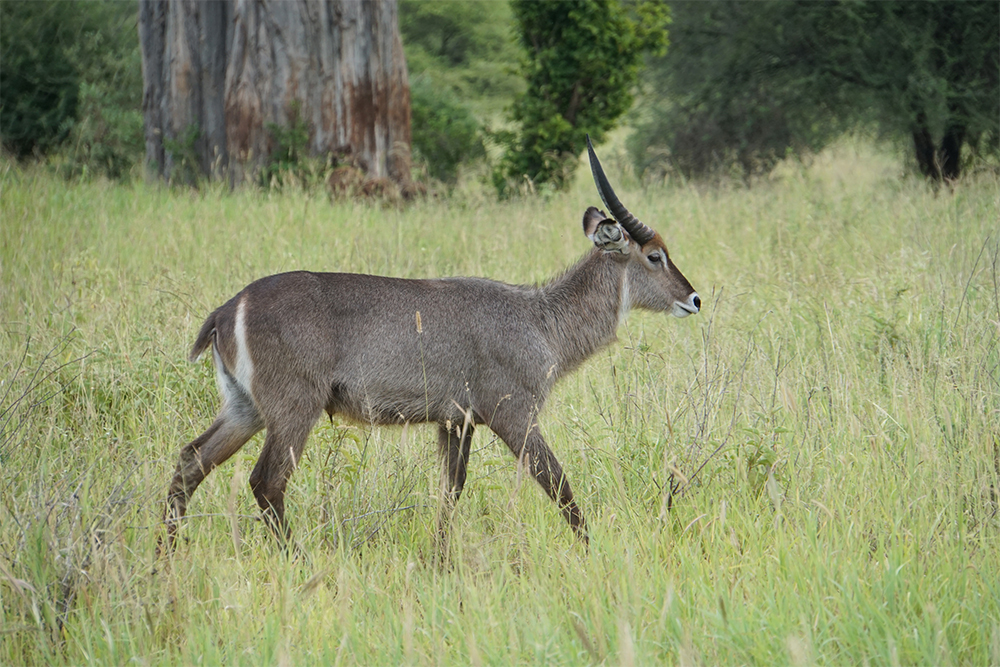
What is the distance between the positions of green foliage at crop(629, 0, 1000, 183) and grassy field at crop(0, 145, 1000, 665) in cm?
525

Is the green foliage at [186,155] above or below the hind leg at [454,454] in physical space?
above

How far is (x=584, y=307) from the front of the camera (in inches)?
164

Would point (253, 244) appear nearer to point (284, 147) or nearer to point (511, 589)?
point (284, 147)

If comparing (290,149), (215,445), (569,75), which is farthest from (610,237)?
(569,75)

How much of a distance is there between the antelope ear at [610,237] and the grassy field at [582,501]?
1.68 feet

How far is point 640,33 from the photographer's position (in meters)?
10.8

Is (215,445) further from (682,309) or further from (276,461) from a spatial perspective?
(682,309)

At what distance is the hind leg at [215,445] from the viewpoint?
355 cm

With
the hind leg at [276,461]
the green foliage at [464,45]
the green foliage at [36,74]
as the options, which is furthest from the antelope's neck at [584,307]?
the green foliage at [464,45]

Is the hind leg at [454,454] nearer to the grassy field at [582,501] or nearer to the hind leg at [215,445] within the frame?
the grassy field at [582,501]

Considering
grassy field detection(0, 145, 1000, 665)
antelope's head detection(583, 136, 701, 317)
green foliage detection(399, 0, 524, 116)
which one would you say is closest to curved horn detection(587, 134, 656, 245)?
antelope's head detection(583, 136, 701, 317)

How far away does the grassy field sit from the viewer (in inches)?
97.6

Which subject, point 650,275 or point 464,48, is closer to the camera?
point 650,275

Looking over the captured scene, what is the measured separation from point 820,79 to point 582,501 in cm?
936
